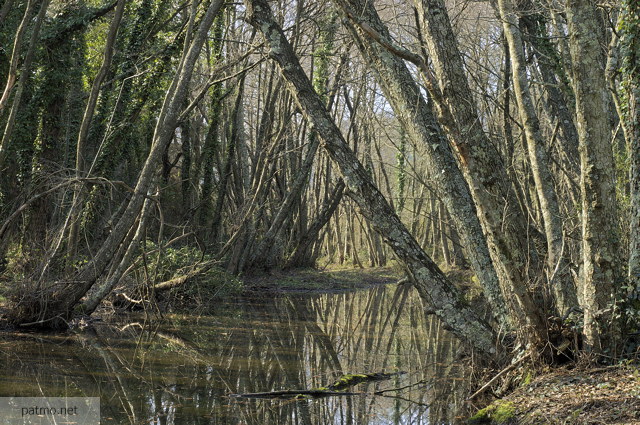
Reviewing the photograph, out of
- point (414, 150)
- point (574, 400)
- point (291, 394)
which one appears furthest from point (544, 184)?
point (414, 150)

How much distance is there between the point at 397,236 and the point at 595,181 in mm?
2092

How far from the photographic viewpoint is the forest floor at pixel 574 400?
16.3ft

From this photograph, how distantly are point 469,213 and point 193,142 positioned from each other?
67.1 feet

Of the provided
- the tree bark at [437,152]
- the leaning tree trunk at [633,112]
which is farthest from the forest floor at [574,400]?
the tree bark at [437,152]

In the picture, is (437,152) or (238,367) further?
(238,367)

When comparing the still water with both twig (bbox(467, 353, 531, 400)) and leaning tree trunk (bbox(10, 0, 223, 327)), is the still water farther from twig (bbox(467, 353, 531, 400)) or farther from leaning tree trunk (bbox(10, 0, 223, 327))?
leaning tree trunk (bbox(10, 0, 223, 327))

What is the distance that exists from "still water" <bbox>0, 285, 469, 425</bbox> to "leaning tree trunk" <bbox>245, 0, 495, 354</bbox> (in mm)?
811

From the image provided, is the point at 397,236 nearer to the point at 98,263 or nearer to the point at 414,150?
the point at 98,263

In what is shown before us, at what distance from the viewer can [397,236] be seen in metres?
7.03

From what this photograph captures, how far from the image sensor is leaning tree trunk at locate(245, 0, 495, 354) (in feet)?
22.6

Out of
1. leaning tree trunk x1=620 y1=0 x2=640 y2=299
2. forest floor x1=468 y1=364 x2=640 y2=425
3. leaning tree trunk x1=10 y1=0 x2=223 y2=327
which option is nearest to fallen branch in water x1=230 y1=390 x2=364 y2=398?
forest floor x1=468 y1=364 x2=640 y2=425

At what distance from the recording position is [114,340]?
32.2 ft

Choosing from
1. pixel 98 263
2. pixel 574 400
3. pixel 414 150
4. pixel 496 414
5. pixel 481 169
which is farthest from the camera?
pixel 414 150

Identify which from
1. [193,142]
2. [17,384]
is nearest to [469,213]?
[17,384]
